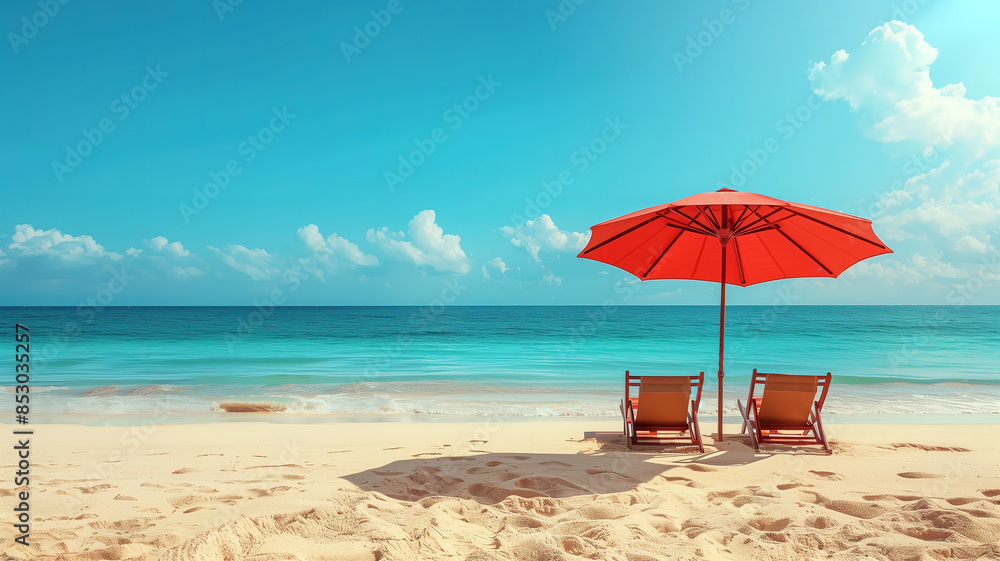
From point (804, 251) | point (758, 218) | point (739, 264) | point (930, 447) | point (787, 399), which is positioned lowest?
point (930, 447)

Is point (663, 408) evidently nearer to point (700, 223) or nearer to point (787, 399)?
point (787, 399)

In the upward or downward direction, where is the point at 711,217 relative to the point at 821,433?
upward

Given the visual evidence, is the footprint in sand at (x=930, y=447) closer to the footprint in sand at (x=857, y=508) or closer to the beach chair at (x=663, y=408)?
the beach chair at (x=663, y=408)

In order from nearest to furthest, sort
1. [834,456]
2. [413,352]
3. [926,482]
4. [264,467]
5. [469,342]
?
[926,482], [264,467], [834,456], [413,352], [469,342]

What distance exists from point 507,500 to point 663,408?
8.21ft

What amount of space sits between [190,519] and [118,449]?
3437 millimetres

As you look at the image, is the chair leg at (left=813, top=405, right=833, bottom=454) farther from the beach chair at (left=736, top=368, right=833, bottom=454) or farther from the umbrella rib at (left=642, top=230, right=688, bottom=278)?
the umbrella rib at (left=642, top=230, right=688, bottom=278)

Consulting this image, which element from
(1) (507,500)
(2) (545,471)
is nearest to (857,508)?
(2) (545,471)

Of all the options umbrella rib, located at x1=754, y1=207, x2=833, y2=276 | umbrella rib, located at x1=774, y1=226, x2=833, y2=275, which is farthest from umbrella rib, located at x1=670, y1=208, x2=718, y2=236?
umbrella rib, located at x1=774, y1=226, x2=833, y2=275

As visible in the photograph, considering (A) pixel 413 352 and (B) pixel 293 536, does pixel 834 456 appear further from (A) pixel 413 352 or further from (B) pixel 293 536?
(A) pixel 413 352

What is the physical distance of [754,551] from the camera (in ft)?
9.48

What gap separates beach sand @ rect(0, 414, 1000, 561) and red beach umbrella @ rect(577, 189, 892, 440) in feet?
5.11

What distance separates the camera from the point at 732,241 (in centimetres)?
623

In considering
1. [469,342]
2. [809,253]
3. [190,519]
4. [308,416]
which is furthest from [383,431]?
[469,342]
